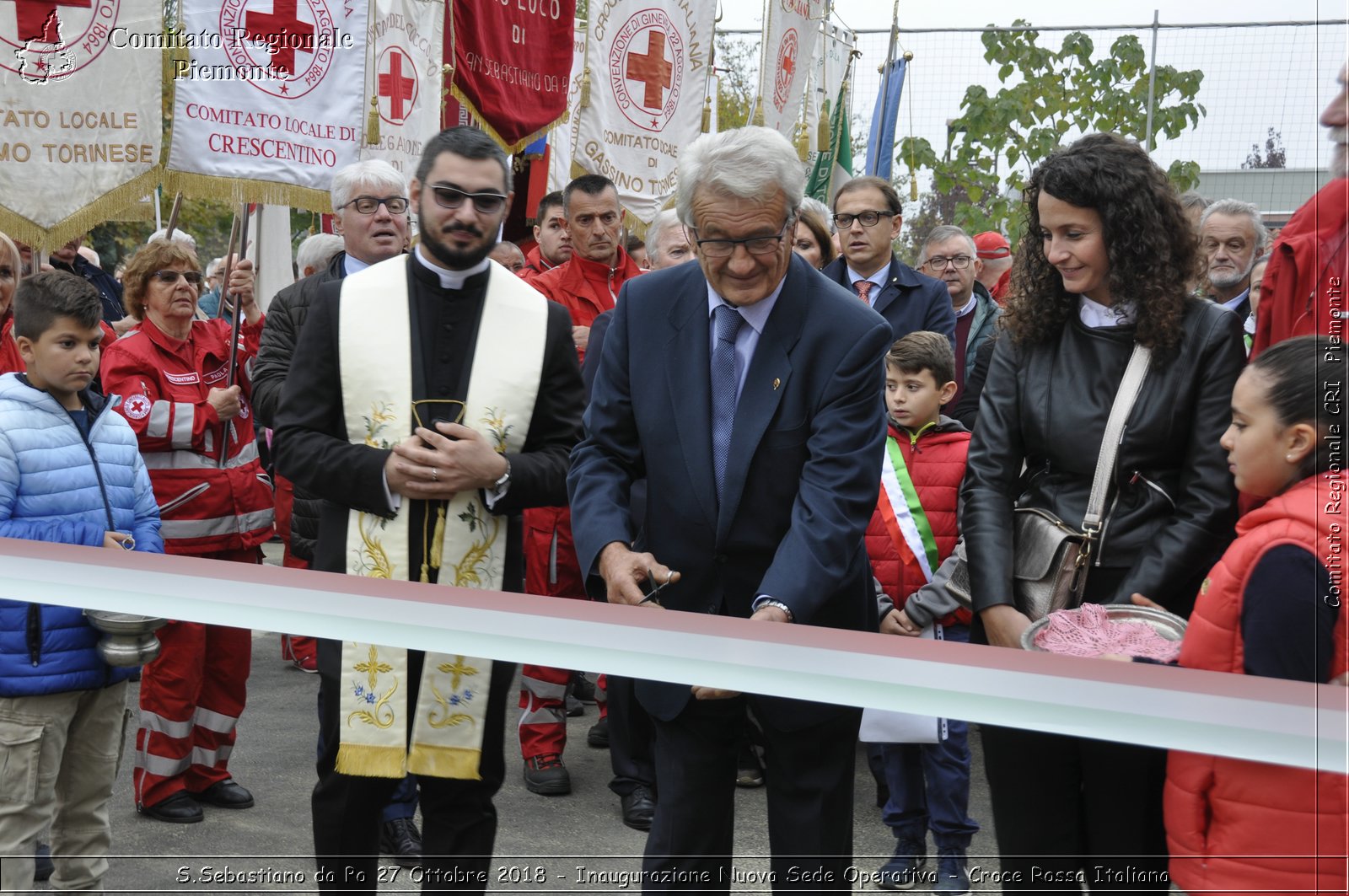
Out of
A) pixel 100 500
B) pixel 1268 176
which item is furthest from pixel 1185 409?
pixel 1268 176

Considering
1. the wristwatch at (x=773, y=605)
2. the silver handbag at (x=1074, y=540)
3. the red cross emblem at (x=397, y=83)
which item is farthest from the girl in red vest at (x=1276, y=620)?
the red cross emblem at (x=397, y=83)

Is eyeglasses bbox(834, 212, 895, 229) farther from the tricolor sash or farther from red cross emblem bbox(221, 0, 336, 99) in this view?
red cross emblem bbox(221, 0, 336, 99)

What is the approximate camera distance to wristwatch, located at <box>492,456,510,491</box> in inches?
112

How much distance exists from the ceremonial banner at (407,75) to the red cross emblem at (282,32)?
2046 mm

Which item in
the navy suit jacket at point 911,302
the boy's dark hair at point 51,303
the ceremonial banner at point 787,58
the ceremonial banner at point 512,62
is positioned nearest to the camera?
the boy's dark hair at point 51,303

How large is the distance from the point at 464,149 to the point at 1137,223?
1.53 m

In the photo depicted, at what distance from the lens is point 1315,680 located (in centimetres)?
199

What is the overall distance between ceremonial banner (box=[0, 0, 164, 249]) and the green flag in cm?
574

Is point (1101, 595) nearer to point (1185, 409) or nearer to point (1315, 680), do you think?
point (1185, 409)

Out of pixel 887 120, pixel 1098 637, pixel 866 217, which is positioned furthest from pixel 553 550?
pixel 887 120

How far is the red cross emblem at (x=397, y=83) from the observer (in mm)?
7129

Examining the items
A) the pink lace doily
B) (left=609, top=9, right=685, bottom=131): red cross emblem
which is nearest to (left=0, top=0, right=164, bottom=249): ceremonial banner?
(left=609, top=9, right=685, bottom=131): red cross emblem

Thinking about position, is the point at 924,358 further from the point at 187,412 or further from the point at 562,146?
the point at 562,146

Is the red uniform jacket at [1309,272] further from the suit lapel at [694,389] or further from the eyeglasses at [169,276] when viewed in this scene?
the eyeglasses at [169,276]
